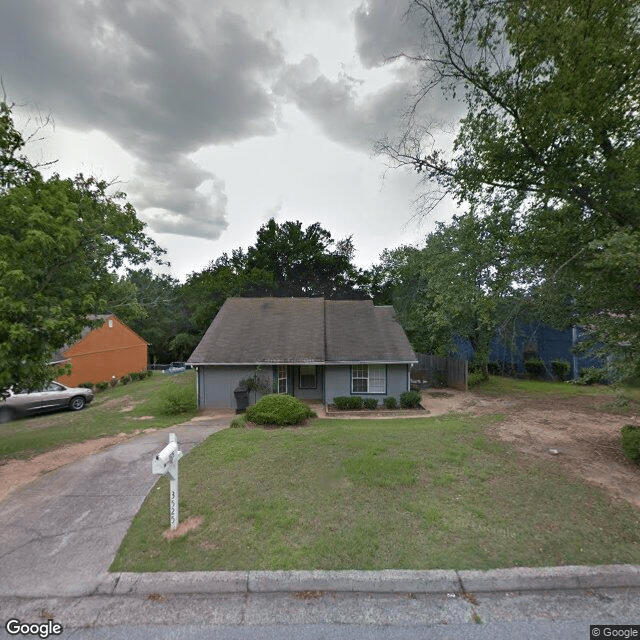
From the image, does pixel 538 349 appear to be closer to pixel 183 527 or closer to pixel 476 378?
pixel 476 378

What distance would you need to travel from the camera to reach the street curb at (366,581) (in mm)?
3279

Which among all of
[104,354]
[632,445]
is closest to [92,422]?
[104,354]

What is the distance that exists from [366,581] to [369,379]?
35.4ft

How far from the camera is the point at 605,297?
693 cm

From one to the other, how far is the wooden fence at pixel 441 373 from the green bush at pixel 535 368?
6292 mm

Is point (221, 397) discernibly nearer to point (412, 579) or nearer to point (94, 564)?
point (94, 564)

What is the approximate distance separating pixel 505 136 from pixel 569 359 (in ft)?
60.8

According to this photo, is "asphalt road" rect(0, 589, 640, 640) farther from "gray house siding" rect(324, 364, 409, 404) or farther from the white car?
the white car

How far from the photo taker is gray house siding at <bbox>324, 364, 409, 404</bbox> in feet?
45.4

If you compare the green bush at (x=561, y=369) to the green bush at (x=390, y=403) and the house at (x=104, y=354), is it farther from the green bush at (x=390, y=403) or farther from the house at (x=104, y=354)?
the house at (x=104, y=354)

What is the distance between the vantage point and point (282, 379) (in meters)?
14.4

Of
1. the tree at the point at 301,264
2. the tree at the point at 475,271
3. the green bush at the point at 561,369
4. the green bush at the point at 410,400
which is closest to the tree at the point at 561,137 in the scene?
the tree at the point at 475,271

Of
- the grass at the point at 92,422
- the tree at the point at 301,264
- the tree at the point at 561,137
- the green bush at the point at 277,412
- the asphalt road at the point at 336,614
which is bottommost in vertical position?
the grass at the point at 92,422

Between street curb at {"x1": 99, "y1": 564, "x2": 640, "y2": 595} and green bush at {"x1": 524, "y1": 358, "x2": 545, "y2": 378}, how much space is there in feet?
64.2
